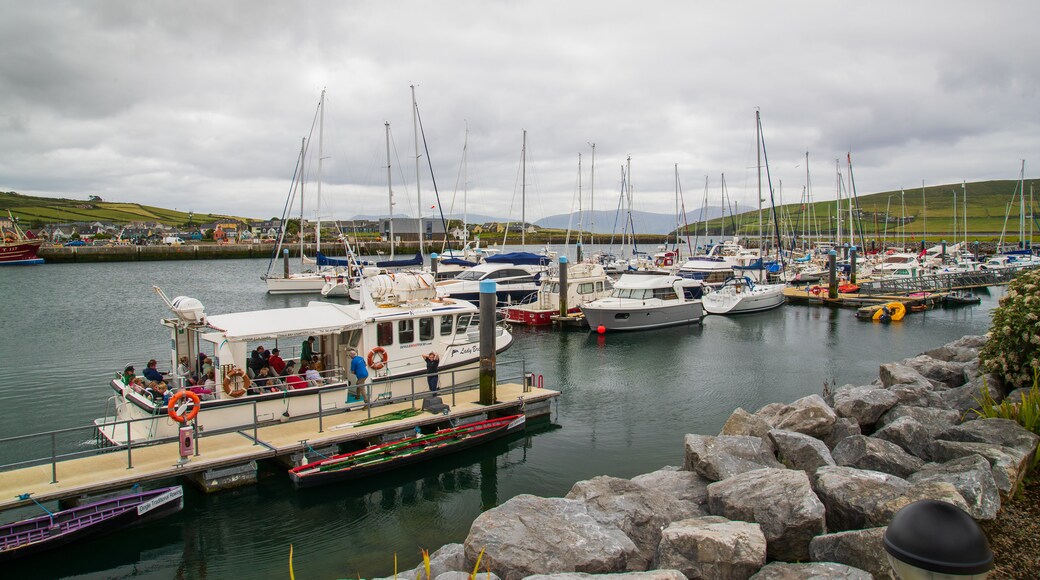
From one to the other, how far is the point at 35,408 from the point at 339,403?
12.8 meters

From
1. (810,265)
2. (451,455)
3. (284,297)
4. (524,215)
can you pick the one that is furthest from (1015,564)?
(810,265)

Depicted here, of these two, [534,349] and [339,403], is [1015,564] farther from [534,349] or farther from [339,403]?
[534,349]

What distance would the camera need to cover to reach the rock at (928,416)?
13.3 meters

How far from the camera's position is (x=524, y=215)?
206ft

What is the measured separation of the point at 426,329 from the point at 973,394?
47.7 ft

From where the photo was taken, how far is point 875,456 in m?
11.7

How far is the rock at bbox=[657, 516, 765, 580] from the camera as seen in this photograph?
822 cm

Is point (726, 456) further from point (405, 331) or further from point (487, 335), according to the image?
point (405, 331)

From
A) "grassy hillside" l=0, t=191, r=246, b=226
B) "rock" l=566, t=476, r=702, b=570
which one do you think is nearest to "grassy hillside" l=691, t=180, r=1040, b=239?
"rock" l=566, t=476, r=702, b=570

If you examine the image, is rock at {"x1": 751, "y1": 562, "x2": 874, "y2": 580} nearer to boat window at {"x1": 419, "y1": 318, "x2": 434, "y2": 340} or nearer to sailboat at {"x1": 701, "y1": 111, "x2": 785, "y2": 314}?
boat window at {"x1": 419, "y1": 318, "x2": 434, "y2": 340}

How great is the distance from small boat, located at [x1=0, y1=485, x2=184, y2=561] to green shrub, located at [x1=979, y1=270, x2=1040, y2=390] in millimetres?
16990

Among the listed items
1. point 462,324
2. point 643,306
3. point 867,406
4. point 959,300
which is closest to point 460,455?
point 462,324

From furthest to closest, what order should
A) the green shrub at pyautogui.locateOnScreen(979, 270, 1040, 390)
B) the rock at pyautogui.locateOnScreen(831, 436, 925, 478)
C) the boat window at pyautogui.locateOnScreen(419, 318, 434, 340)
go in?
the boat window at pyautogui.locateOnScreen(419, 318, 434, 340) < the green shrub at pyautogui.locateOnScreen(979, 270, 1040, 390) < the rock at pyautogui.locateOnScreen(831, 436, 925, 478)

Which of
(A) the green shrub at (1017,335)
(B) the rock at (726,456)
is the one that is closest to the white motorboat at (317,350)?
(B) the rock at (726,456)
